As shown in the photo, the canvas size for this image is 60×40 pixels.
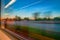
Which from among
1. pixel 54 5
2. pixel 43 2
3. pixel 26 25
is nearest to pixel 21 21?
pixel 26 25

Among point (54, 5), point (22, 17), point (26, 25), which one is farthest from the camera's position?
point (22, 17)

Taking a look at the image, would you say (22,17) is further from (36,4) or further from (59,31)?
(59,31)

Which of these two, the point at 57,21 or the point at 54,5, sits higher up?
the point at 54,5

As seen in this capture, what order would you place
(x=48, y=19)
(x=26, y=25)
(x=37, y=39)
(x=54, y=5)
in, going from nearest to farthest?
(x=54, y=5), (x=48, y=19), (x=37, y=39), (x=26, y=25)

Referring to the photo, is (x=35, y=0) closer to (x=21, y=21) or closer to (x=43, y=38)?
(x=43, y=38)

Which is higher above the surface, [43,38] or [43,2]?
[43,2]

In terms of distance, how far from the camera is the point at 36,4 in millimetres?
2268

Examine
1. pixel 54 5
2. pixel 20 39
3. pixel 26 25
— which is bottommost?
pixel 20 39

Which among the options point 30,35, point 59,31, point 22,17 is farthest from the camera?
point 22,17

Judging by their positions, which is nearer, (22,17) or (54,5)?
(54,5)

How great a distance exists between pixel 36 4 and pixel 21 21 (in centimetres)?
96

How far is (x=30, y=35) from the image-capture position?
2.54 m

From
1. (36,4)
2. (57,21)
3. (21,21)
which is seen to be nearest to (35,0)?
(36,4)

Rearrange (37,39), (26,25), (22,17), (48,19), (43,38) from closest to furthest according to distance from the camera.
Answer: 1. (48,19)
2. (43,38)
3. (37,39)
4. (26,25)
5. (22,17)
